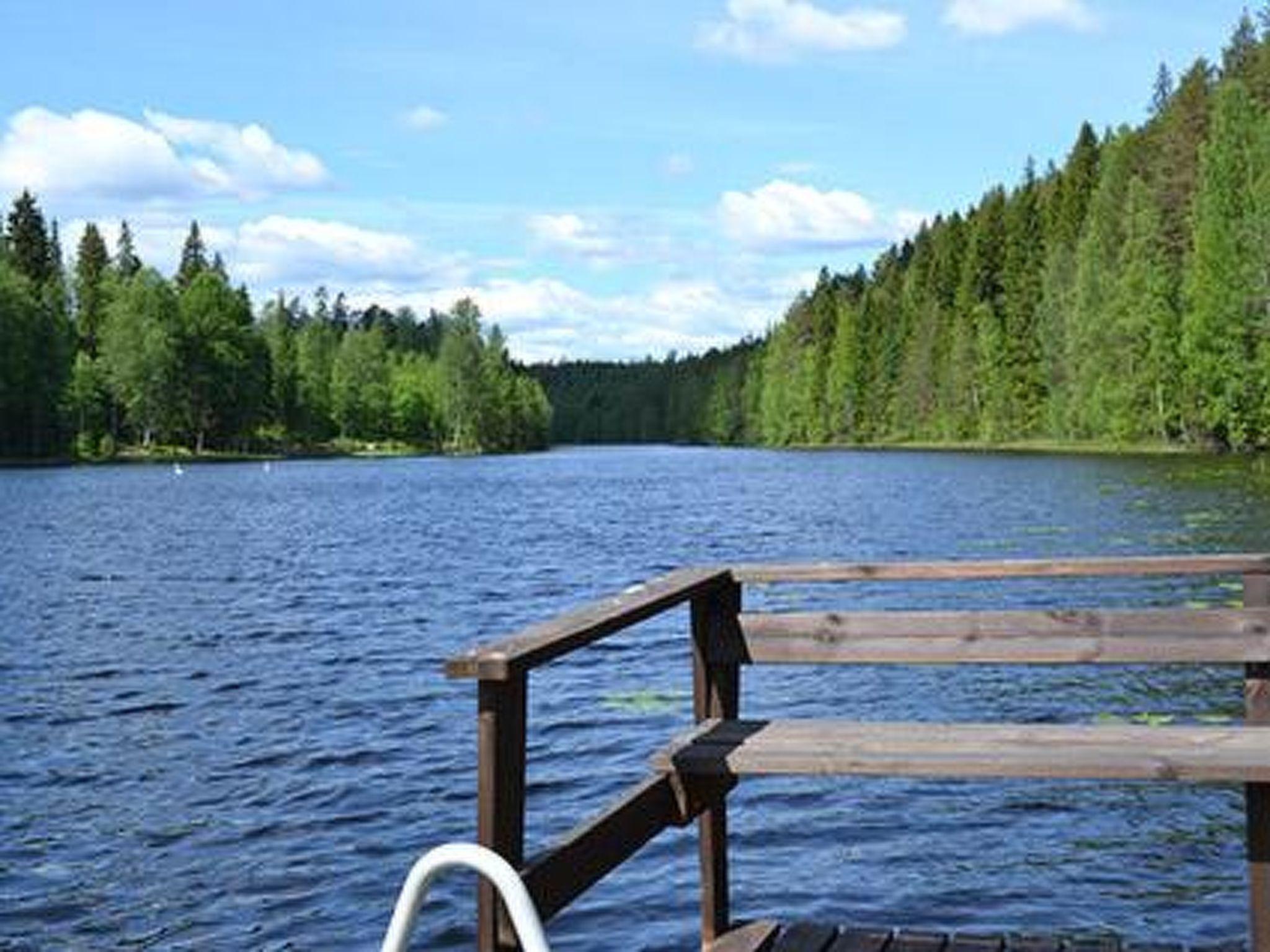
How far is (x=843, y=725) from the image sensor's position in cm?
644

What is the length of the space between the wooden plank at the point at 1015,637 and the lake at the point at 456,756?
11.8ft

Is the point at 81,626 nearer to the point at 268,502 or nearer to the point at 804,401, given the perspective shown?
the point at 268,502

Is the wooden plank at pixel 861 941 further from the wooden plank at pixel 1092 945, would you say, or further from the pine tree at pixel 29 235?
the pine tree at pixel 29 235

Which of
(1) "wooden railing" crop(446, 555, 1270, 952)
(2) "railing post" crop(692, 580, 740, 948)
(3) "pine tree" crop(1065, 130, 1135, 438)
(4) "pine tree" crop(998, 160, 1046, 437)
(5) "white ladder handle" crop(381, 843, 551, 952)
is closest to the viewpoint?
(5) "white ladder handle" crop(381, 843, 551, 952)

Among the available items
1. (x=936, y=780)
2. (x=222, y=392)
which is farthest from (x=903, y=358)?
(x=936, y=780)

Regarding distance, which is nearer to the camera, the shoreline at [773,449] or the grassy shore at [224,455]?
the shoreline at [773,449]

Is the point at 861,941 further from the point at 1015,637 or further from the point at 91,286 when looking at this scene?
the point at 91,286

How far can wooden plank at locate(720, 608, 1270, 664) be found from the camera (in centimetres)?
700

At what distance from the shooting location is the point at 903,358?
14550 centimetres

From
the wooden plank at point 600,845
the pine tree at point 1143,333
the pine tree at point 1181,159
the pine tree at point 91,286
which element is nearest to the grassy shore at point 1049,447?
the pine tree at point 1143,333

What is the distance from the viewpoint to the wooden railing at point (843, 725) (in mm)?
4957

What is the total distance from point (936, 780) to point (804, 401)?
155 meters

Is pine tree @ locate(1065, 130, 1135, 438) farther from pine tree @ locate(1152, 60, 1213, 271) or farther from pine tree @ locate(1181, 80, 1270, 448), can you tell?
pine tree @ locate(1181, 80, 1270, 448)

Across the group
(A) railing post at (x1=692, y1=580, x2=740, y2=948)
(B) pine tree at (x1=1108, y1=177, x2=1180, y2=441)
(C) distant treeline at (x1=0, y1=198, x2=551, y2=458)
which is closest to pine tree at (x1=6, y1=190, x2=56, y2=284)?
(C) distant treeline at (x1=0, y1=198, x2=551, y2=458)
